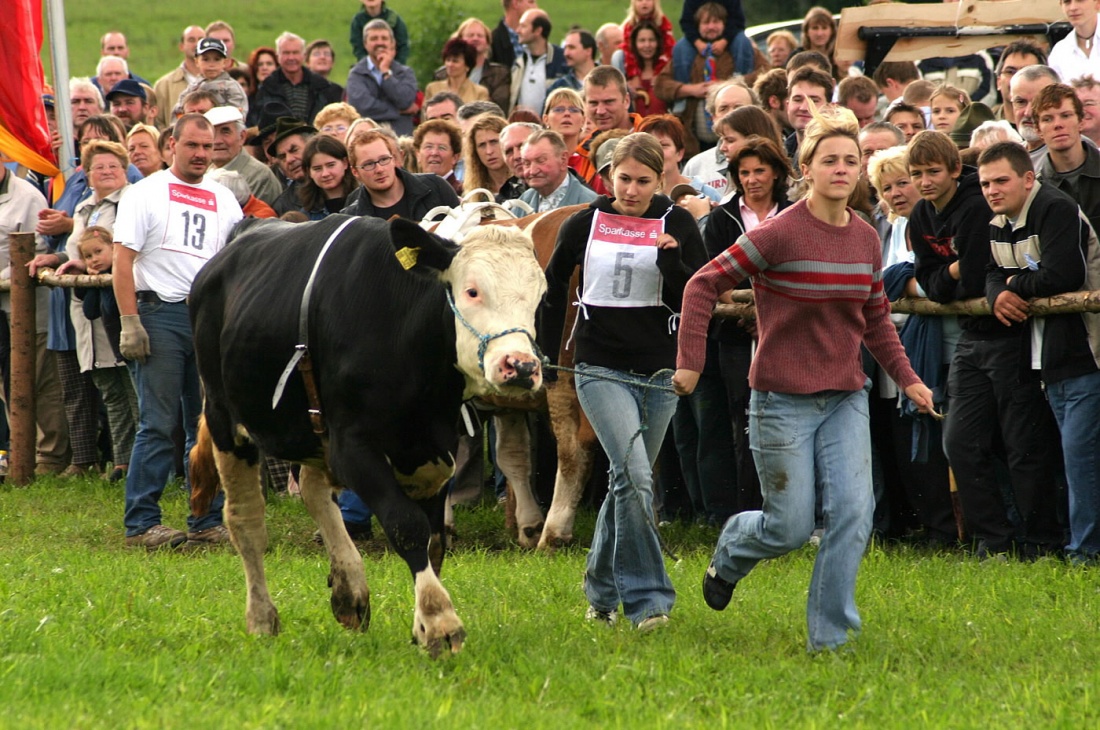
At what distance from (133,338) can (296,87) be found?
28.3 ft

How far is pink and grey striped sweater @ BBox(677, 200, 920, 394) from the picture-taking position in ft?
20.7

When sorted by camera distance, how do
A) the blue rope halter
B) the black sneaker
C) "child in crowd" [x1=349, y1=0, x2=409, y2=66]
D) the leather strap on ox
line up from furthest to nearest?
"child in crowd" [x1=349, y1=0, x2=409, y2=66] → the leather strap on ox → the black sneaker → the blue rope halter

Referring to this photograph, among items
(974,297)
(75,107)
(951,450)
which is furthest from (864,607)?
(75,107)

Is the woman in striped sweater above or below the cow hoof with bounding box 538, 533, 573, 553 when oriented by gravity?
above

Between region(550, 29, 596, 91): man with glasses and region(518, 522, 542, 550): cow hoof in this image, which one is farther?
region(550, 29, 596, 91): man with glasses

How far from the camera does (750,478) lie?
948 cm

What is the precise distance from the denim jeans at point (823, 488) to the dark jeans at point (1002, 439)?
2.31 metres

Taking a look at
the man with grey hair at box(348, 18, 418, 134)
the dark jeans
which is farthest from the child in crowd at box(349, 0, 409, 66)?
the dark jeans

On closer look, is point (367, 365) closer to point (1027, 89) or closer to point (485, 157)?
point (485, 157)

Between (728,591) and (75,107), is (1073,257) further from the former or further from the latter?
(75,107)

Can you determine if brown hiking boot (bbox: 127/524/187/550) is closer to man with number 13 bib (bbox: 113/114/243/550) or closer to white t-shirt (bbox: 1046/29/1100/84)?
man with number 13 bib (bbox: 113/114/243/550)

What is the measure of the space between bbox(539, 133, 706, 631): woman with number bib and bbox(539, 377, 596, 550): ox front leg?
2.23 m

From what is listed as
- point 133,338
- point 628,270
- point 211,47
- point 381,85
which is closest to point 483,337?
point 628,270

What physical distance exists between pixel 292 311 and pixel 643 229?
1708 mm
